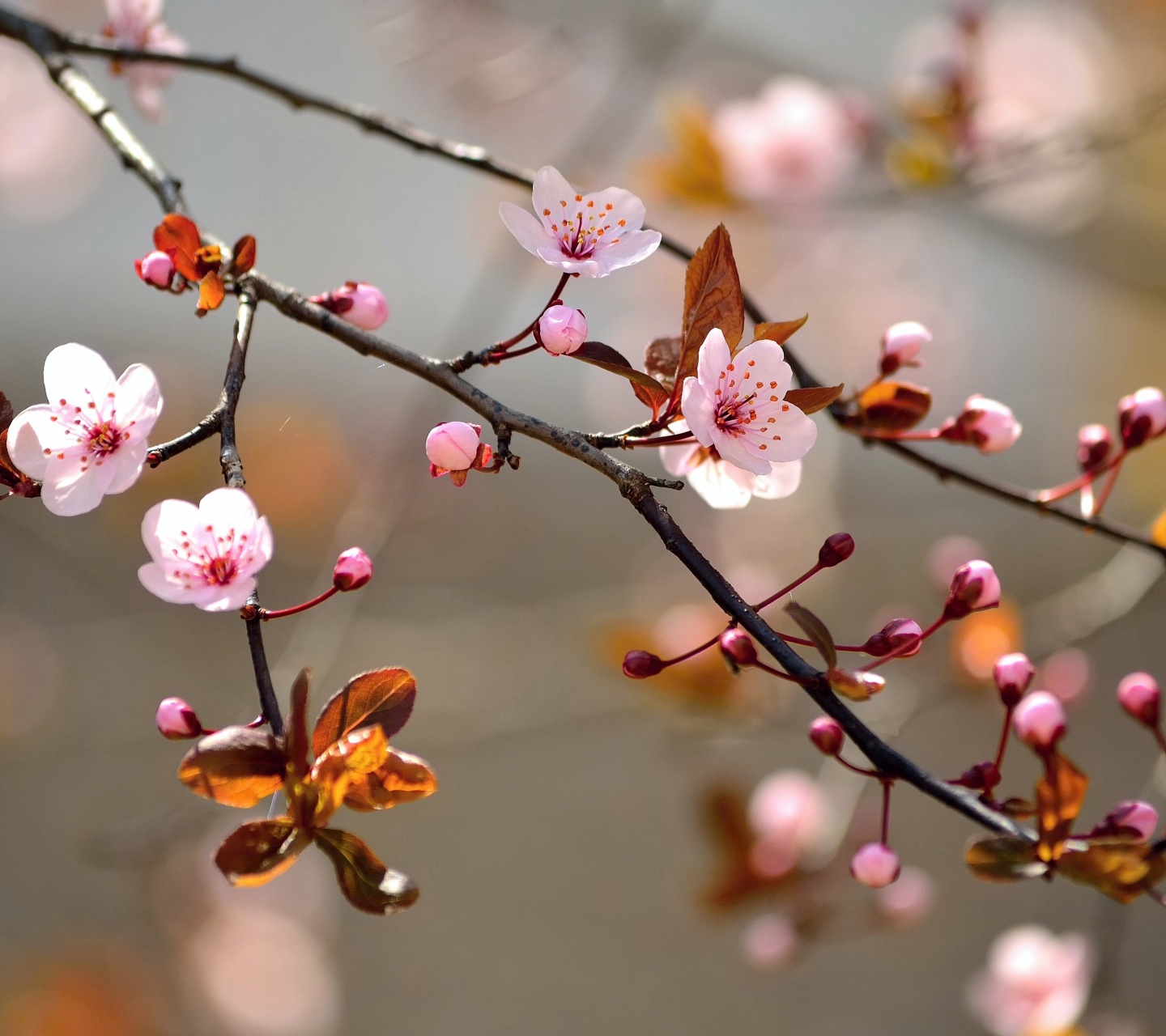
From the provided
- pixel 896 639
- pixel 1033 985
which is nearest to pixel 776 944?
pixel 1033 985

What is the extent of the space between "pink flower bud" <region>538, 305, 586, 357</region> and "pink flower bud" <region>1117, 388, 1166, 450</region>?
0.29m

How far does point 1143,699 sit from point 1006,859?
145mm

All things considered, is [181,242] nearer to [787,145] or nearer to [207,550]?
[207,550]

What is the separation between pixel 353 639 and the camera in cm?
163

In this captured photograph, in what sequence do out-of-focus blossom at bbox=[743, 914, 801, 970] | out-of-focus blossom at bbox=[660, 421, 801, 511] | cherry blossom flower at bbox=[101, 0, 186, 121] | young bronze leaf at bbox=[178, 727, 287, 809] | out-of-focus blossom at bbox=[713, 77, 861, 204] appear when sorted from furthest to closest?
out-of-focus blossom at bbox=[713, 77, 861, 204] → out-of-focus blossom at bbox=[743, 914, 801, 970] → cherry blossom flower at bbox=[101, 0, 186, 121] → out-of-focus blossom at bbox=[660, 421, 801, 511] → young bronze leaf at bbox=[178, 727, 287, 809]

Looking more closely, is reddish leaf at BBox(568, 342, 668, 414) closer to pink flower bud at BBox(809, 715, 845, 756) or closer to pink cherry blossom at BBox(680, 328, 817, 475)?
pink cherry blossom at BBox(680, 328, 817, 475)

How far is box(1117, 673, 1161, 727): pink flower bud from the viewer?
0.44 meters

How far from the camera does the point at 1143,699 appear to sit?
443 mm

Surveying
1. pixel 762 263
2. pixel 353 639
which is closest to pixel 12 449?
pixel 353 639

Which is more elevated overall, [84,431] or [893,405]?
[893,405]

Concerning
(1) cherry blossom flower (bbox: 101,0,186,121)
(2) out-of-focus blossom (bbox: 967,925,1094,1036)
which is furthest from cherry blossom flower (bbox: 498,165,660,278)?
(2) out-of-focus blossom (bbox: 967,925,1094,1036)

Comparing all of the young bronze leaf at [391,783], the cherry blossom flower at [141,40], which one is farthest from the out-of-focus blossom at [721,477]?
the cherry blossom flower at [141,40]

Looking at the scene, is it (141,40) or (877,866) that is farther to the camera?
(141,40)

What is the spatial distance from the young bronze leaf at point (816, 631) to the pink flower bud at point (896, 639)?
2cm
